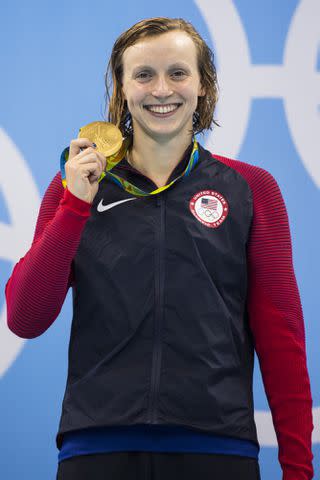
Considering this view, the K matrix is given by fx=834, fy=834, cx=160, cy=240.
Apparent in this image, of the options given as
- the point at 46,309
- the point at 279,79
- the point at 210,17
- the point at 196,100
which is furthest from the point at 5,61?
the point at 46,309

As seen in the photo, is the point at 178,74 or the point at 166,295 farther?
the point at 178,74

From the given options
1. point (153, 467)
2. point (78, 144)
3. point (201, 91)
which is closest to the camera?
point (153, 467)

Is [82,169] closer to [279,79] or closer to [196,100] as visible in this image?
[196,100]

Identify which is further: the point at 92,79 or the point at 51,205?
the point at 92,79

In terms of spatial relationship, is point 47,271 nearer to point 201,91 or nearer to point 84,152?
point 84,152

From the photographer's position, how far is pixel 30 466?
2463mm

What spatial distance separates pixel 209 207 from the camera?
1.42 m

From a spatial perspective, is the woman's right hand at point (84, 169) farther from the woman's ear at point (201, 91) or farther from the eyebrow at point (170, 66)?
the woman's ear at point (201, 91)

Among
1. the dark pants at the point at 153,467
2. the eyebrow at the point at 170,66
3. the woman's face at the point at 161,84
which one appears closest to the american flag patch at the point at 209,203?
the woman's face at the point at 161,84

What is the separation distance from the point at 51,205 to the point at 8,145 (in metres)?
1.10

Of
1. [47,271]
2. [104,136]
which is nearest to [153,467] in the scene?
[47,271]

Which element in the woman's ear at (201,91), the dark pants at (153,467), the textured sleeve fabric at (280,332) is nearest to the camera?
the dark pants at (153,467)

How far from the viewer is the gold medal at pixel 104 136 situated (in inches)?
55.4

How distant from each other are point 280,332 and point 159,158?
0.37 meters
